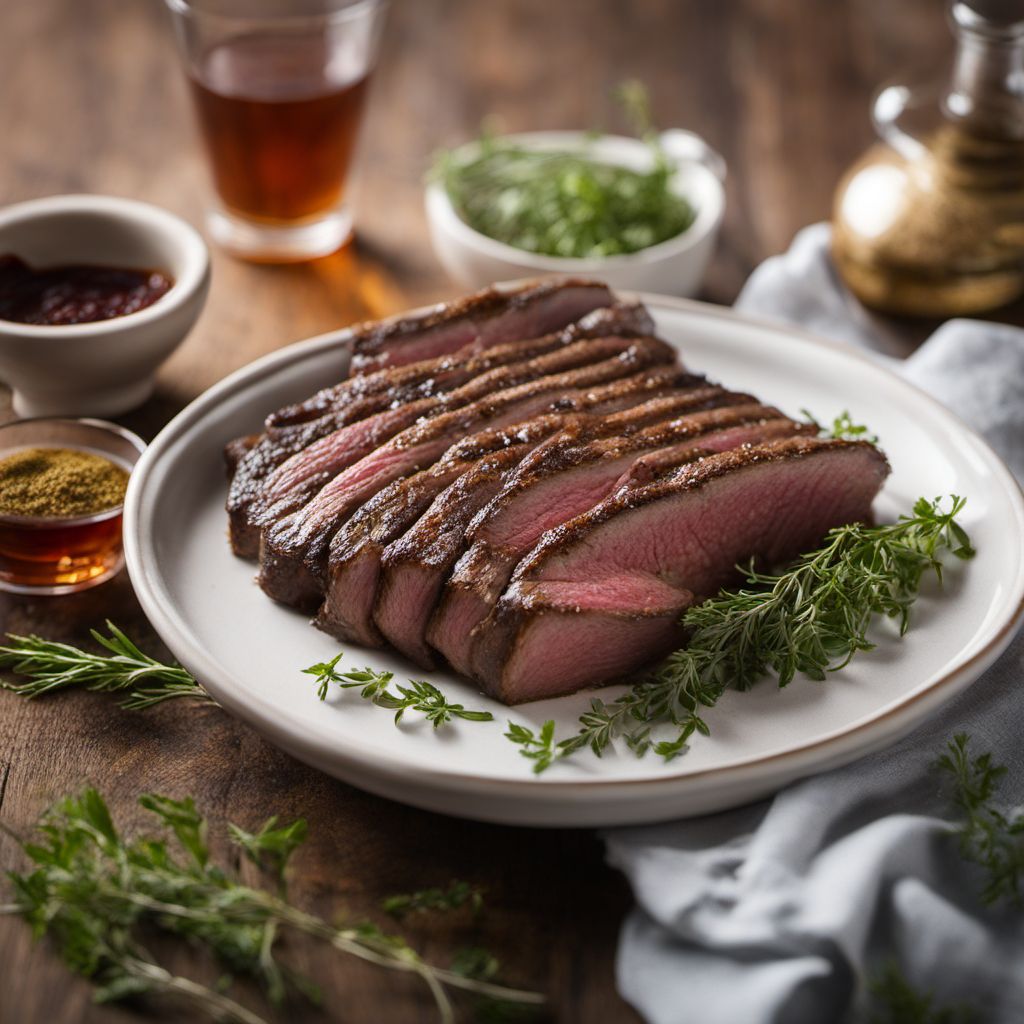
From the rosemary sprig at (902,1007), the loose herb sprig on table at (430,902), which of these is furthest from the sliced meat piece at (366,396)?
the rosemary sprig at (902,1007)

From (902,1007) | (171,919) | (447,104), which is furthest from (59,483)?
Result: (447,104)

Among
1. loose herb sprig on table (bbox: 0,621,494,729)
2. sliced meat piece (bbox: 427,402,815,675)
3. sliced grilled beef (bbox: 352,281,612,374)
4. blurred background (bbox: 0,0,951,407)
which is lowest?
blurred background (bbox: 0,0,951,407)

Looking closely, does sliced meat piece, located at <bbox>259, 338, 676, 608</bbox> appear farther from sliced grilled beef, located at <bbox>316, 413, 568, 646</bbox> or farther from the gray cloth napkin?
the gray cloth napkin

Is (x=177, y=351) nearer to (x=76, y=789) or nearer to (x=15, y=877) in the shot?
(x=76, y=789)

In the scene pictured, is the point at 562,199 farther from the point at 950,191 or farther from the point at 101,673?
the point at 101,673

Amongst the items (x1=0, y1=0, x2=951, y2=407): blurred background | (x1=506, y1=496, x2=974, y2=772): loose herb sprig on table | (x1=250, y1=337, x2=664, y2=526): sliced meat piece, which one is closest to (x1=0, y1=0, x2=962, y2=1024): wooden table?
(x1=0, y1=0, x2=951, y2=407): blurred background

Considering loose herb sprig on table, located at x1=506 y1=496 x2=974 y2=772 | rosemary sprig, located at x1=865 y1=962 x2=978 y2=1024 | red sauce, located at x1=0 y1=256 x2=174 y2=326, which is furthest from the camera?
red sauce, located at x1=0 y1=256 x2=174 y2=326
